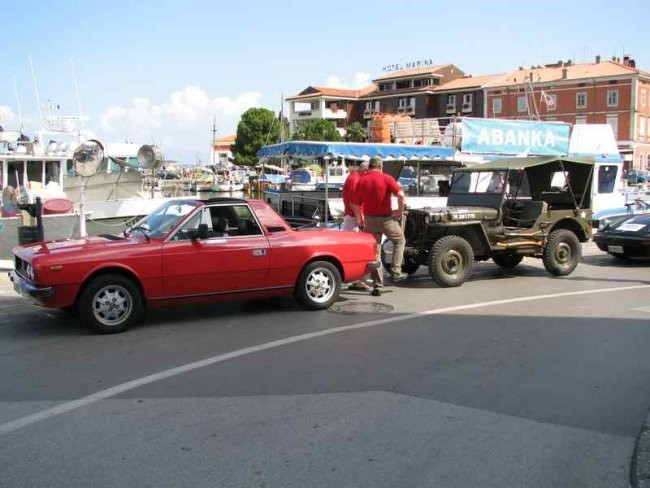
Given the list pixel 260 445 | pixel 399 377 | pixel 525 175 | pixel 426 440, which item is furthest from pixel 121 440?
pixel 525 175

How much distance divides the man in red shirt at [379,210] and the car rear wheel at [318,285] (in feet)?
3.87

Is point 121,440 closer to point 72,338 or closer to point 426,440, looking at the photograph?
point 426,440

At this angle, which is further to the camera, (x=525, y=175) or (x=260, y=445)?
(x=525, y=175)

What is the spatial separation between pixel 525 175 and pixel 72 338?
8122mm

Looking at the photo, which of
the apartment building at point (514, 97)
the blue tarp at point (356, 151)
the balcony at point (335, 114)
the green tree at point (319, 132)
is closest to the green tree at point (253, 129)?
the green tree at point (319, 132)

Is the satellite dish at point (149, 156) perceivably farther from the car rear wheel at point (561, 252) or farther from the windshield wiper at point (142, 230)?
the car rear wheel at point (561, 252)

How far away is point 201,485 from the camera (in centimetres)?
357

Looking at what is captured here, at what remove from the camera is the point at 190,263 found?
24.7 ft

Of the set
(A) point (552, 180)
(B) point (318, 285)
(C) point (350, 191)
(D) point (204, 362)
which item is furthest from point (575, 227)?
(D) point (204, 362)

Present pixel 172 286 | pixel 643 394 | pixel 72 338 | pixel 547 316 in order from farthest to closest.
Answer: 1. pixel 547 316
2. pixel 172 286
3. pixel 72 338
4. pixel 643 394

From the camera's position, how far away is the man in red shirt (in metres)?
9.62

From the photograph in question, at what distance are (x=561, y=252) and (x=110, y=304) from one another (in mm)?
7749

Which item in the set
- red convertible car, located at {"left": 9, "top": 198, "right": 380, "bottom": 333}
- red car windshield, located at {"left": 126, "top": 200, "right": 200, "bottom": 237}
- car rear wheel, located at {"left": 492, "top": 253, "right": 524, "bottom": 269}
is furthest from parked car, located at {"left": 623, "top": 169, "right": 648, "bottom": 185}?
red car windshield, located at {"left": 126, "top": 200, "right": 200, "bottom": 237}

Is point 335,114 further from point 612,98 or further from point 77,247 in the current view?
point 77,247
